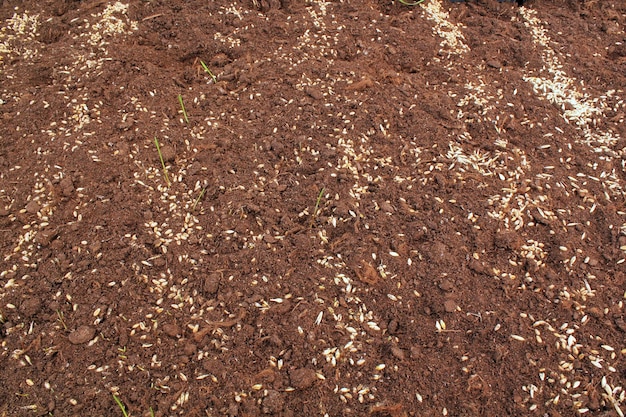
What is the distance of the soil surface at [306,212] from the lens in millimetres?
2186

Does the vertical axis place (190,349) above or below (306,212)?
below

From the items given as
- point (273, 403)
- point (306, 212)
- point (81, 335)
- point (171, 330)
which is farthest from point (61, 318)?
point (306, 212)

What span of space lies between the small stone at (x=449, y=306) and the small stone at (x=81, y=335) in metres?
1.65

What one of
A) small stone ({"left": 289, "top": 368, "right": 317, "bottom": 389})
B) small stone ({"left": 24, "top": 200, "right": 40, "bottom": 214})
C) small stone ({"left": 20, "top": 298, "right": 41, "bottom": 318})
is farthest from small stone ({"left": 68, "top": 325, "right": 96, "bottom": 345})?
small stone ({"left": 289, "top": 368, "right": 317, "bottom": 389})

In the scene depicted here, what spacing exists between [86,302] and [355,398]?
1.33 meters

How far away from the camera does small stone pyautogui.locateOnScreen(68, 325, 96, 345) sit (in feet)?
7.33

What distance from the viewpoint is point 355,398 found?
2139 millimetres

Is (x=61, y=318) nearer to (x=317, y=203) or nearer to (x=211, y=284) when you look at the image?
(x=211, y=284)

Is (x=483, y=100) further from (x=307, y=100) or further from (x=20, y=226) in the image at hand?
(x=20, y=226)

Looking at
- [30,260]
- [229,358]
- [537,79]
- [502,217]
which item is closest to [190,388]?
[229,358]

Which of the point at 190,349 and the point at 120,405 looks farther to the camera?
the point at 190,349

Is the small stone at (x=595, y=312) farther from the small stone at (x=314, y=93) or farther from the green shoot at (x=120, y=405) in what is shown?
the green shoot at (x=120, y=405)

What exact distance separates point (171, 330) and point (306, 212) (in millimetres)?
915

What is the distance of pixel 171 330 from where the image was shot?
7.46 ft
